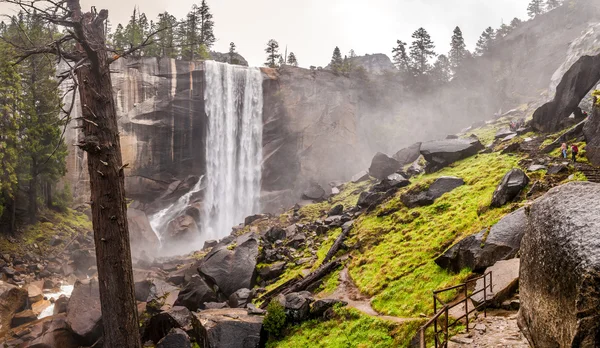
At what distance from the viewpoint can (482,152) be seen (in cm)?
2569

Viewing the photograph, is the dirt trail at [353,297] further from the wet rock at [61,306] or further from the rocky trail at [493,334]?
the wet rock at [61,306]

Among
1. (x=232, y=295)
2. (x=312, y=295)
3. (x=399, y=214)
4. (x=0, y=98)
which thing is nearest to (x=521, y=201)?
(x=399, y=214)

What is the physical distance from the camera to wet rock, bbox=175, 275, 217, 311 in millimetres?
17969

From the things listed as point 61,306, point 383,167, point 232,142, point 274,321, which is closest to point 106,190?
point 274,321

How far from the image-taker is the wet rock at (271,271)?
1994cm

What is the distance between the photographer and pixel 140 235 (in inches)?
1460

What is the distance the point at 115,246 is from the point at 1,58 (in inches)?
1336

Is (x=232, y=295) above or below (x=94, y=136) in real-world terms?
below

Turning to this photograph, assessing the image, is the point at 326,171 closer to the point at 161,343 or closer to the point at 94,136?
the point at 161,343

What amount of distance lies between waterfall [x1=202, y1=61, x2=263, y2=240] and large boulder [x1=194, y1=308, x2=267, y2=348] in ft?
110

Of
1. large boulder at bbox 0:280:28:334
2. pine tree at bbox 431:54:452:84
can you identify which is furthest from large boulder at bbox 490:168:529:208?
pine tree at bbox 431:54:452:84

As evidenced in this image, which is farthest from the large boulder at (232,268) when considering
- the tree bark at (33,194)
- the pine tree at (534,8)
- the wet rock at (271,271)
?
the pine tree at (534,8)

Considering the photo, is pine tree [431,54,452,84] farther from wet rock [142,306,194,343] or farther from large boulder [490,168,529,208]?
wet rock [142,306,194,343]

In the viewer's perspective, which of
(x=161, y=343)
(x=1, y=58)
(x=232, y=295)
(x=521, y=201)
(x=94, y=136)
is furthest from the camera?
(x=1, y=58)
